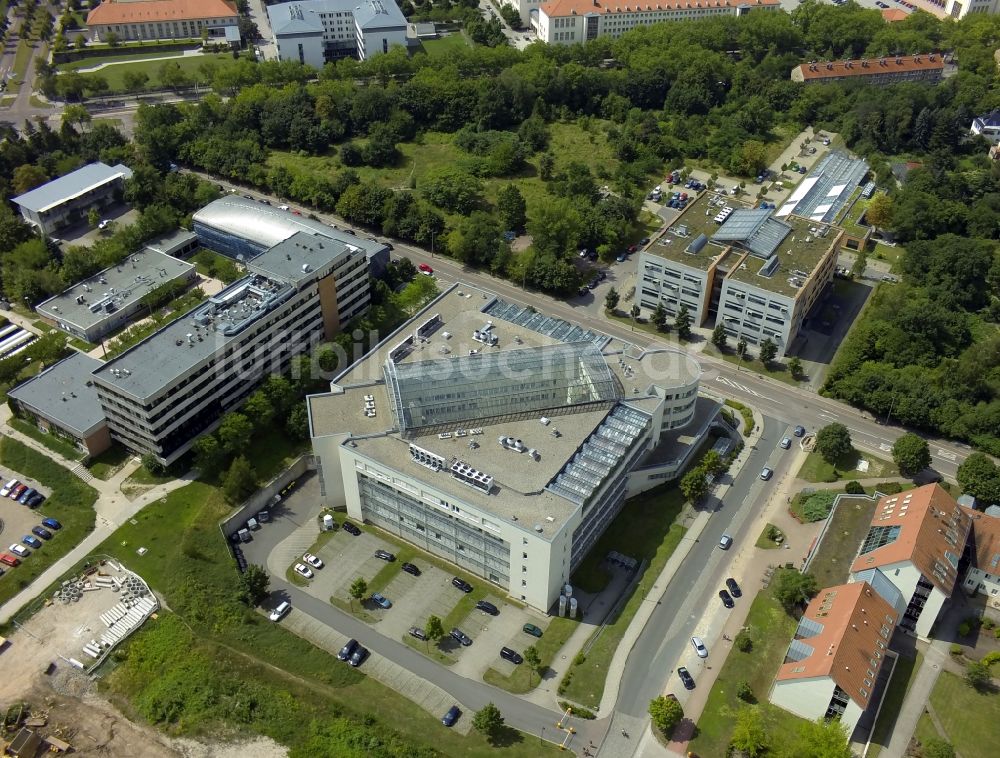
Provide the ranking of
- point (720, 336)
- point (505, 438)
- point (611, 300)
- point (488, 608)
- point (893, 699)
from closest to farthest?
point (893, 699), point (488, 608), point (505, 438), point (720, 336), point (611, 300)

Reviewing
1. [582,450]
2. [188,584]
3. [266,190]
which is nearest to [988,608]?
[582,450]

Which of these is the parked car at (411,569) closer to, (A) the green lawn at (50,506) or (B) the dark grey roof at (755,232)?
(A) the green lawn at (50,506)

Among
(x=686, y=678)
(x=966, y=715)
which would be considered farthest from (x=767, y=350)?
(x=966, y=715)

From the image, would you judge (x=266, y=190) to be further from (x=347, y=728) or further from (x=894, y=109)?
(x=894, y=109)

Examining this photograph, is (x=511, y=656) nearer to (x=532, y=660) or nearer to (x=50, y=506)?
(x=532, y=660)

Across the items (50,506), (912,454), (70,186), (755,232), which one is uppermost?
(755,232)

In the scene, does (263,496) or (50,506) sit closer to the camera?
(50,506)

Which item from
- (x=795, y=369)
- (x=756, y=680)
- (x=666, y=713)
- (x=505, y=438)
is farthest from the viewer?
(x=795, y=369)

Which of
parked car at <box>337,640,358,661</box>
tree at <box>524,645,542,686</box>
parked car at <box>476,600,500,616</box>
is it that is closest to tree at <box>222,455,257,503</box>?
parked car at <box>337,640,358,661</box>

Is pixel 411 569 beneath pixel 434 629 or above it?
beneath
